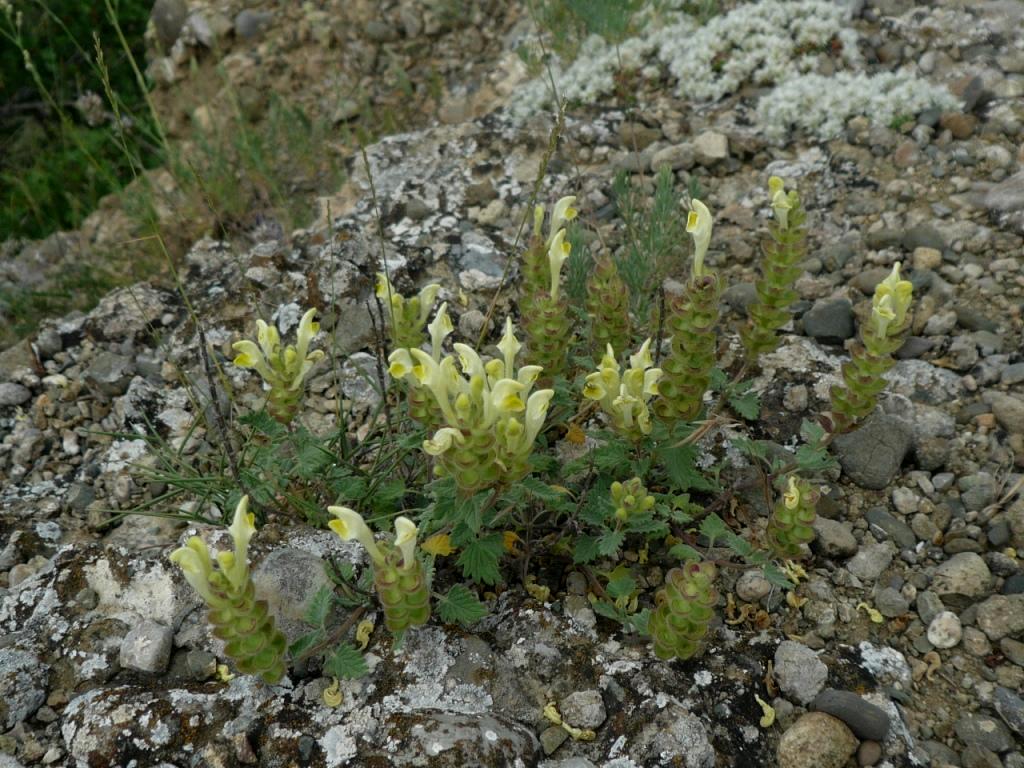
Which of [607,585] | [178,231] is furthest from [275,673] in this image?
[178,231]

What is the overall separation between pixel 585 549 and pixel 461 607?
462mm

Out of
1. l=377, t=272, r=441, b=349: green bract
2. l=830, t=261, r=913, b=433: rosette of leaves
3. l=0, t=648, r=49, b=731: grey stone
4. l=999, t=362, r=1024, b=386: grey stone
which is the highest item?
l=377, t=272, r=441, b=349: green bract

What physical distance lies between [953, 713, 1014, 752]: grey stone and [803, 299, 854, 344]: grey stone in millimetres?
1709

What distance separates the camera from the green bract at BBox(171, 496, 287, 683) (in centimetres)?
214

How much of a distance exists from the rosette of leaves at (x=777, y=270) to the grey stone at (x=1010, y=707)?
1.26m

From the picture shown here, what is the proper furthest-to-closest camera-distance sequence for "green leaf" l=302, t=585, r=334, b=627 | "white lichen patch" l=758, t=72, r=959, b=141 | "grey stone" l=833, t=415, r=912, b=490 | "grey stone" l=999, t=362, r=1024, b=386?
"white lichen patch" l=758, t=72, r=959, b=141, "grey stone" l=999, t=362, r=1024, b=386, "grey stone" l=833, t=415, r=912, b=490, "green leaf" l=302, t=585, r=334, b=627

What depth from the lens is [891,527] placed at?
3113 millimetres

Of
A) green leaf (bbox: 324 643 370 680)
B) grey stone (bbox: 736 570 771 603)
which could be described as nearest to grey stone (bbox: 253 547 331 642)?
green leaf (bbox: 324 643 370 680)

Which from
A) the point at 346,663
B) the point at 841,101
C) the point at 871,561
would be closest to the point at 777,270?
the point at 871,561

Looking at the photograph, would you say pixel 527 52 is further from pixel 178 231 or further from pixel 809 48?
pixel 178 231

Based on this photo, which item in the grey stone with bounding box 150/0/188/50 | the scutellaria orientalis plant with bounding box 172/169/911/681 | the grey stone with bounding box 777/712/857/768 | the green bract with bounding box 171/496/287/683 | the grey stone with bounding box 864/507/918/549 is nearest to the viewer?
the green bract with bounding box 171/496/287/683

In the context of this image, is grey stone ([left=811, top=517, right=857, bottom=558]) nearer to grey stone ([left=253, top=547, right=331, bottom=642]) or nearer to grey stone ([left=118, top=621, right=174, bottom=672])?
grey stone ([left=253, top=547, right=331, bottom=642])

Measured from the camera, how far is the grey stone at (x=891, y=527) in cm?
308

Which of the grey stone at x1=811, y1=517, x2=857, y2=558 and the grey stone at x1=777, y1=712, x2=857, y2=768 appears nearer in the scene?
the grey stone at x1=777, y1=712, x2=857, y2=768
